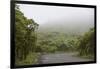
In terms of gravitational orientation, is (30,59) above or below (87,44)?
below

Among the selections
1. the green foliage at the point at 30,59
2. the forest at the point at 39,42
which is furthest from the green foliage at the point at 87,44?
the green foliage at the point at 30,59

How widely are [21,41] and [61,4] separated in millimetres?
643

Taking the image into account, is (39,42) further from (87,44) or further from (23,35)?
(87,44)

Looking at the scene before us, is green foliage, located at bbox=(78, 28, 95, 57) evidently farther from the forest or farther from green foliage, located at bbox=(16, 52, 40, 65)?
green foliage, located at bbox=(16, 52, 40, 65)

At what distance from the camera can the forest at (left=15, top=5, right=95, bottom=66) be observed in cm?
223

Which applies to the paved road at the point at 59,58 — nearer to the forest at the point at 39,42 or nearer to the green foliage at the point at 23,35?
the forest at the point at 39,42

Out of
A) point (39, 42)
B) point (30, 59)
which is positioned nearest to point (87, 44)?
point (39, 42)

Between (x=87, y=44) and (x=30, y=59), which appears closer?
(x=30, y=59)

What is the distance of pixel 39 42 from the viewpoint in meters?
2.31

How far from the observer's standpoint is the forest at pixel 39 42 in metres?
2.23

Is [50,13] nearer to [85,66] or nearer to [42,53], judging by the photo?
[42,53]

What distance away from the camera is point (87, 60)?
2.52 meters

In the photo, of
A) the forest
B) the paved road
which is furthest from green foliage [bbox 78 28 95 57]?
the paved road
